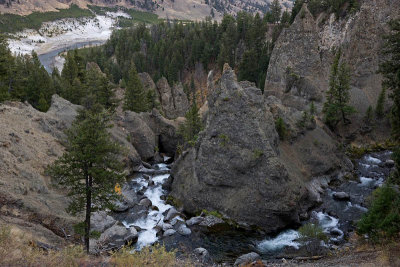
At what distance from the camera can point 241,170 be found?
3291 centimetres

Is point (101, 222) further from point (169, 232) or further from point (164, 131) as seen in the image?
point (164, 131)

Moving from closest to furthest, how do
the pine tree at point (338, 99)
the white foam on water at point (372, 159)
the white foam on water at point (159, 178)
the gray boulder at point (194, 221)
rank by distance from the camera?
the gray boulder at point (194, 221), the white foam on water at point (159, 178), the white foam on water at point (372, 159), the pine tree at point (338, 99)

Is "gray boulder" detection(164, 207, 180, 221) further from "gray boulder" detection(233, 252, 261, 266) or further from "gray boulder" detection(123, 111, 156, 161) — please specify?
"gray boulder" detection(123, 111, 156, 161)

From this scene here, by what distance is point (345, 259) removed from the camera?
797 inches

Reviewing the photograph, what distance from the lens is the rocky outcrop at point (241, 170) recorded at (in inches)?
1217

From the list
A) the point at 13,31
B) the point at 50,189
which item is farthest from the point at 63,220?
the point at 13,31

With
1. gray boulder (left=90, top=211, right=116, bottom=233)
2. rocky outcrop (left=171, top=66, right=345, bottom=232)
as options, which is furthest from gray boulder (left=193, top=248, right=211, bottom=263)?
gray boulder (left=90, top=211, right=116, bottom=233)

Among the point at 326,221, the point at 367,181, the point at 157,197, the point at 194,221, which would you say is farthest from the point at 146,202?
the point at 367,181

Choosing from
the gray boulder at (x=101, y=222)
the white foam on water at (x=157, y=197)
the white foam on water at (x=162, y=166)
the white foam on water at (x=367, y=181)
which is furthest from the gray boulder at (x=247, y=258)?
the white foam on water at (x=162, y=166)

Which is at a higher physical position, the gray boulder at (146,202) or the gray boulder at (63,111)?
the gray boulder at (63,111)

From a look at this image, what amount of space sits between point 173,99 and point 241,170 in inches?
2380

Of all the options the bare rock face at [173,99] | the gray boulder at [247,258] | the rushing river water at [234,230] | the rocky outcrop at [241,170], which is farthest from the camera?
the bare rock face at [173,99]

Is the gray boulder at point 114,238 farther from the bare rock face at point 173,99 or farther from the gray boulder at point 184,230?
the bare rock face at point 173,99

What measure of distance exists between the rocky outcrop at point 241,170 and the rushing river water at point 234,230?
1811mm
